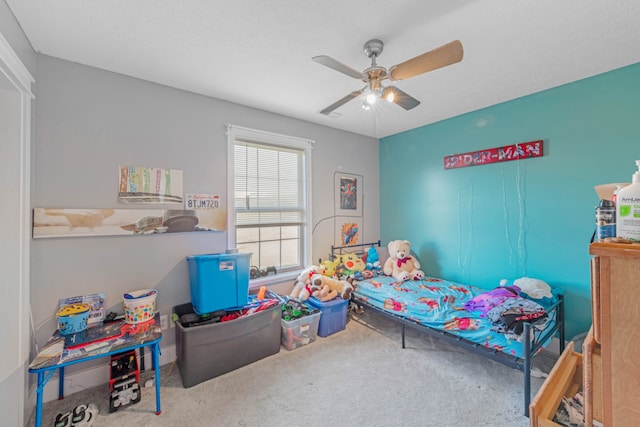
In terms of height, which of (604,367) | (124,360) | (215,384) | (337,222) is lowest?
(215,384)

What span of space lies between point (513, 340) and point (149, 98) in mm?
3497

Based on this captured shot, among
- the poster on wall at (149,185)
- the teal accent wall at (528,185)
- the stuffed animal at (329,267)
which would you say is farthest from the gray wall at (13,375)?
the teal accent wall at (528,185)

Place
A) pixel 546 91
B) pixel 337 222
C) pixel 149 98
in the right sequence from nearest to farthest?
pixel 149 98
pixel 546 91
pixel 337 222

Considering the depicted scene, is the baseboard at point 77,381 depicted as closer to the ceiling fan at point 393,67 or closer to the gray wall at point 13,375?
the gray wall at point 13,375

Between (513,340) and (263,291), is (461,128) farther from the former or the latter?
(263,291)

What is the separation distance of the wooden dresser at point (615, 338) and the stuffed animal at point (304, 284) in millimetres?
2409

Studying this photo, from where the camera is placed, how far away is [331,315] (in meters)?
2.80

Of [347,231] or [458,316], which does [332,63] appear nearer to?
[458,316]

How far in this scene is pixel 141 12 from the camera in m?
1.53

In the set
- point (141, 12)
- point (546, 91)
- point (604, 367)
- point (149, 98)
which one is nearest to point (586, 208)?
point (546, 91)

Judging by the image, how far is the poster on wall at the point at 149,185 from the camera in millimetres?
2162

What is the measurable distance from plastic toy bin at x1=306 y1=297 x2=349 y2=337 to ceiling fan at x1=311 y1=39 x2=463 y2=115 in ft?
6.65

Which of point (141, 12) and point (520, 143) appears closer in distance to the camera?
point (141, 12)

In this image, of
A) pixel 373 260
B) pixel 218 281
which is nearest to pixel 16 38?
pixel 218 281
